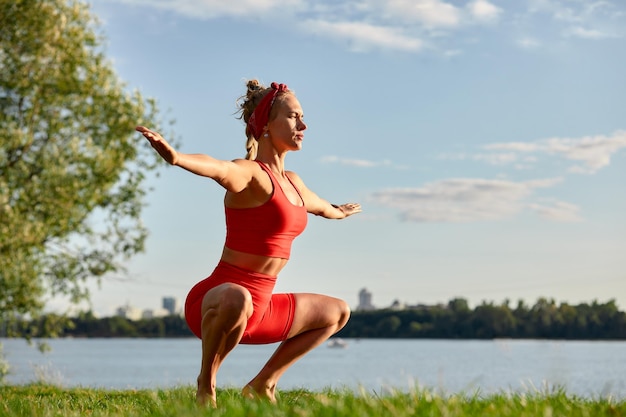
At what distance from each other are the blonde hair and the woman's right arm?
0.57m

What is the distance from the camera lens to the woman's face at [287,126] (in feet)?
19.1

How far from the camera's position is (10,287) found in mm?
15391

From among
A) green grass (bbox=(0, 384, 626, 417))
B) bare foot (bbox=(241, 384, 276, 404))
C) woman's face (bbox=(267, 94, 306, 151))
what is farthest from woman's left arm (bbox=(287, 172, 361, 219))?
green grass (bbox=(0, 384, 626, 417))

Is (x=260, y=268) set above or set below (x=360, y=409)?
above

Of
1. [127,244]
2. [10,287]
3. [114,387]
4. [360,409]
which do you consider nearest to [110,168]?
[127,244]

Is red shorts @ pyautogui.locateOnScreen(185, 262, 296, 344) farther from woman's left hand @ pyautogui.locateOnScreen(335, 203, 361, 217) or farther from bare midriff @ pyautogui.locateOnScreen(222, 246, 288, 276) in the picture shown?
woman's left hand @ pyautogui.locateOnScreen(335, 203, 361, 217)

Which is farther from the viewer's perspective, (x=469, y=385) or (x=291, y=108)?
(x=291, y=108)

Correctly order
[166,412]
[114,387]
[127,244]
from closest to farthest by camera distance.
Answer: [166,412]
[114,387]
[127,244]

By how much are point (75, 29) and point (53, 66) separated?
0.92 metres

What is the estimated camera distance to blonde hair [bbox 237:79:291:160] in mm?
5996

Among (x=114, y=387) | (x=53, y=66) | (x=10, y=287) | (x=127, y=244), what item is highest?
(x=53, y=66)

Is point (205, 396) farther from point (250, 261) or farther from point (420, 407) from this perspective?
point (420, 407)

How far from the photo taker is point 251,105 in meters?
6.14

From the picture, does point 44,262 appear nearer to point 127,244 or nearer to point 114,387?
point 127,244
